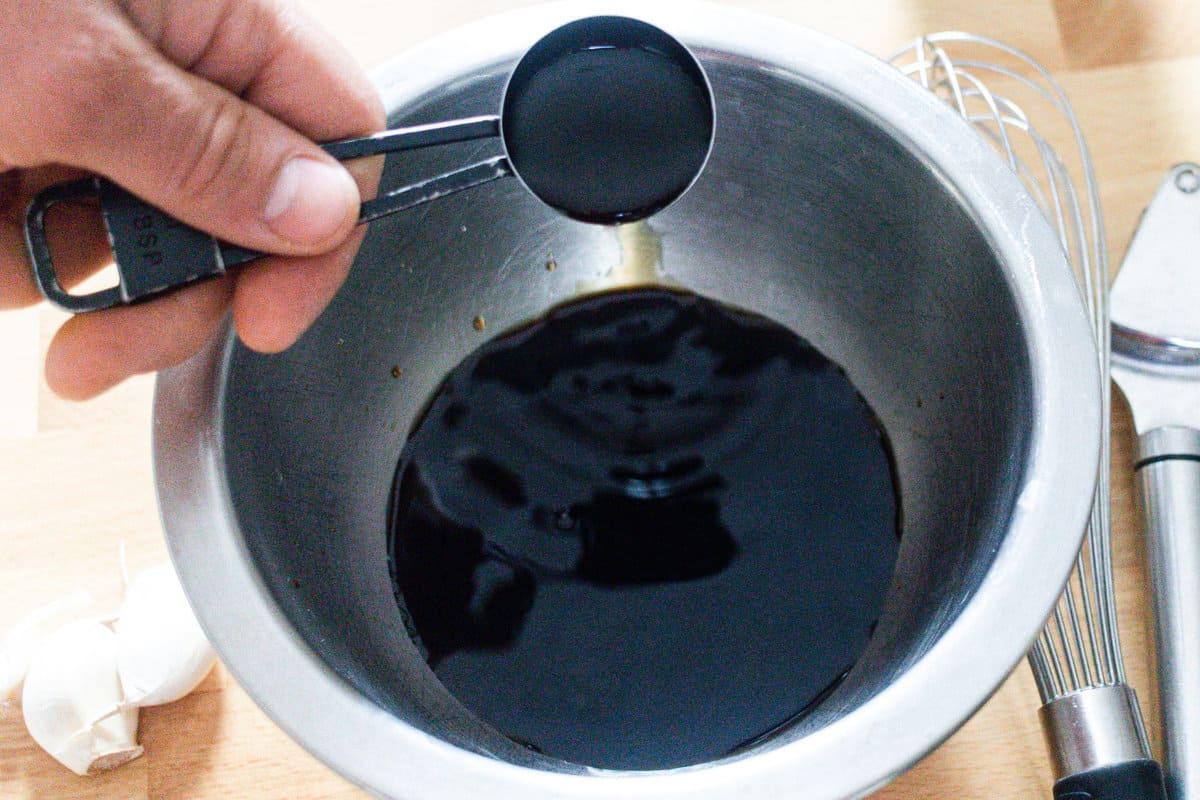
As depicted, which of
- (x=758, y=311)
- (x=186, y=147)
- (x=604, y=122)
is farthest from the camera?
(x=758, y=311)

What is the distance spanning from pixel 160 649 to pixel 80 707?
53mm

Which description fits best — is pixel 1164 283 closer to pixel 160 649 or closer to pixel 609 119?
pixel 609 119

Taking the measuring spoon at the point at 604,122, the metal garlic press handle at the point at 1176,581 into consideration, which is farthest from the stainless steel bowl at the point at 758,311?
the metal garlic press handle at the point at 1176,581

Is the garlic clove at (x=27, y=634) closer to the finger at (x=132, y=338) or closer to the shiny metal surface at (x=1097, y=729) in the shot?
the finger at (x=132, y=338)

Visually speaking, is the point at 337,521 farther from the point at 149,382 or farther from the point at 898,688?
the point at 898,688

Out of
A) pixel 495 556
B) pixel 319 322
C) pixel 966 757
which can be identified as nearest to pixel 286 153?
pixel 319 322

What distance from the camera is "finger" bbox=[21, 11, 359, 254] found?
0.40 meters

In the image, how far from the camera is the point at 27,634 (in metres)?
0.57

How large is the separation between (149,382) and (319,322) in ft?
0.56

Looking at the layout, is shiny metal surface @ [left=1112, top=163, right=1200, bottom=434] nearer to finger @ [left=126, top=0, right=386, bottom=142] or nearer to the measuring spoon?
the measuring spoon

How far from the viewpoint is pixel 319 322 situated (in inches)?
21.5

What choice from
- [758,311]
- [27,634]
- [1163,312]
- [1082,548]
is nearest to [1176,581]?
[1082,548]

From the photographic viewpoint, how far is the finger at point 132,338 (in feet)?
1.51

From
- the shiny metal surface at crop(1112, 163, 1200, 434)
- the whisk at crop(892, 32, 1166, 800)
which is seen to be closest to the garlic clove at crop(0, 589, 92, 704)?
the whisk at crop(892, 32, 1166, 800)
